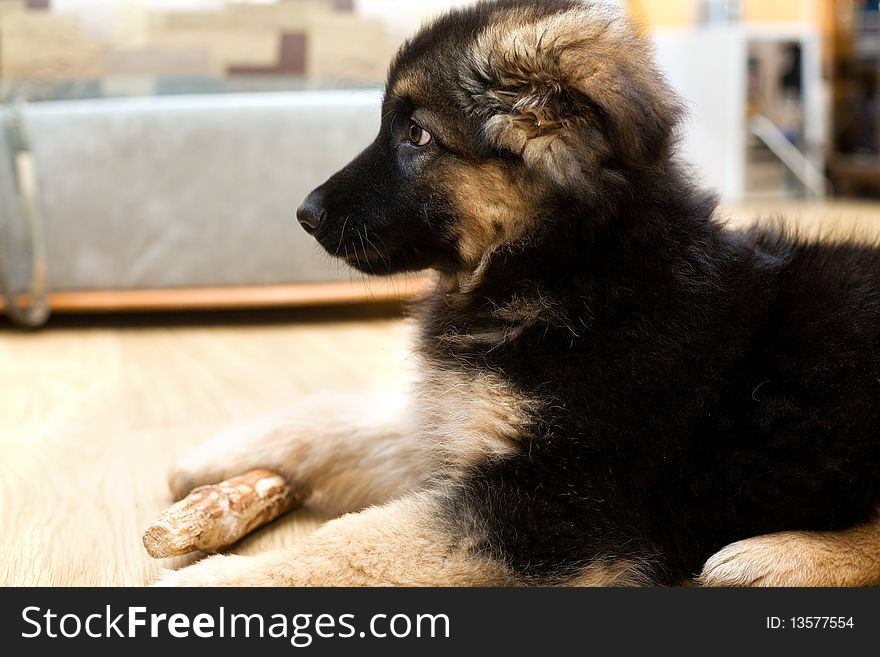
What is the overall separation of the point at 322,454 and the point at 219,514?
0.25 metres

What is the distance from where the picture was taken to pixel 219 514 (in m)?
1.56

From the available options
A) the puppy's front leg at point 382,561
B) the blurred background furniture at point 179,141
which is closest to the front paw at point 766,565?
the puppy's front leg at point 382,561

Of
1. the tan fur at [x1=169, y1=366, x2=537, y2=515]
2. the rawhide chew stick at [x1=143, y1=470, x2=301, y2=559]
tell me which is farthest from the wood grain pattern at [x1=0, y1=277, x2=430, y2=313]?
the rawhide chew stick at [x1=143, y1=470, x2=301, y2=559]

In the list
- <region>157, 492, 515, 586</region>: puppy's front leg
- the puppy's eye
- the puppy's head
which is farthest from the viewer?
the puppy's eye

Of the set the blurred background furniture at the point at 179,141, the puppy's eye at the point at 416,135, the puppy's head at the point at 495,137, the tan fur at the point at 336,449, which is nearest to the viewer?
the puppy's head at the point at 495,137

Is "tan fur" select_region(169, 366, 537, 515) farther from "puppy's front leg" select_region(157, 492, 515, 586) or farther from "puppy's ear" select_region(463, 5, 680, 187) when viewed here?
"puppy's ear" select_region(463, 5, 680, 187)

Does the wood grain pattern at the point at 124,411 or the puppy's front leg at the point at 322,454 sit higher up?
the puppy's front leg at the point at 322,454

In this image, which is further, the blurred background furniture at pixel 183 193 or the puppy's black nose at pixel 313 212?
the blurred background furniture at pixel 183 193

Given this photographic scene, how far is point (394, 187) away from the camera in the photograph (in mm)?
1545

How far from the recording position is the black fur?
4.31 feet

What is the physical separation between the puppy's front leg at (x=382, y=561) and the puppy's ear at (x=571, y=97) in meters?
0.54

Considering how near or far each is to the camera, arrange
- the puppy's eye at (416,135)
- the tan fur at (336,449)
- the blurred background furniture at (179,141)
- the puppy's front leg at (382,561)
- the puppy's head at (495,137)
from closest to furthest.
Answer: the puppy's front leg at (382,561) < the puppy's head at (495,137) < the puppy's eye at (416,135) < the tan fur at (336,449) < the blurred background furniture at (179,141)

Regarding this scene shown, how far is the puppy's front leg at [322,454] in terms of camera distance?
1724 millimetres

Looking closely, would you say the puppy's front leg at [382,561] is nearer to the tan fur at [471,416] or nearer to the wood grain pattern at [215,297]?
the tan fur at [471,416]
